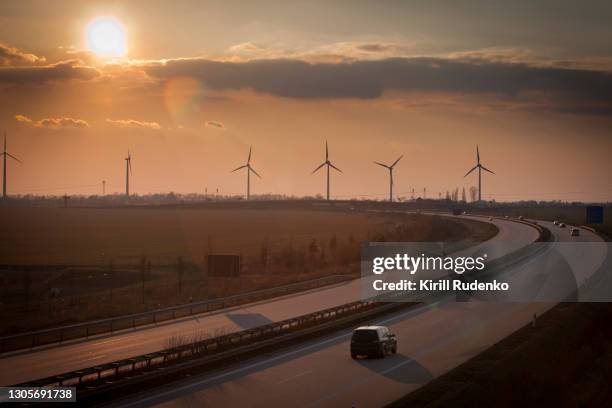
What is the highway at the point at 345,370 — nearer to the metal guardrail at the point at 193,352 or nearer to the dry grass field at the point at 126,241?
the metal guardrail at the point at 193,352

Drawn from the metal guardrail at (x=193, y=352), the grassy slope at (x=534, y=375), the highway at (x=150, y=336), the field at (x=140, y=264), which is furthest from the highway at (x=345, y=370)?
the field at (x=140, y=264)

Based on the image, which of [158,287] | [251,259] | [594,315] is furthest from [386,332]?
[251,259]

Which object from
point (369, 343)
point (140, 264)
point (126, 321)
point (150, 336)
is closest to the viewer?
point (369, 343)

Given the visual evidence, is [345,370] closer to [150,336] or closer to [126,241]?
[150,336]

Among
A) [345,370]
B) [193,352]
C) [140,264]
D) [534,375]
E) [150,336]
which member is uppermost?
[140,264]

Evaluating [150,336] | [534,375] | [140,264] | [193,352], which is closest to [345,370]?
[193,352]

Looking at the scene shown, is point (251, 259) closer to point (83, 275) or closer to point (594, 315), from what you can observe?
point (83, 275)
